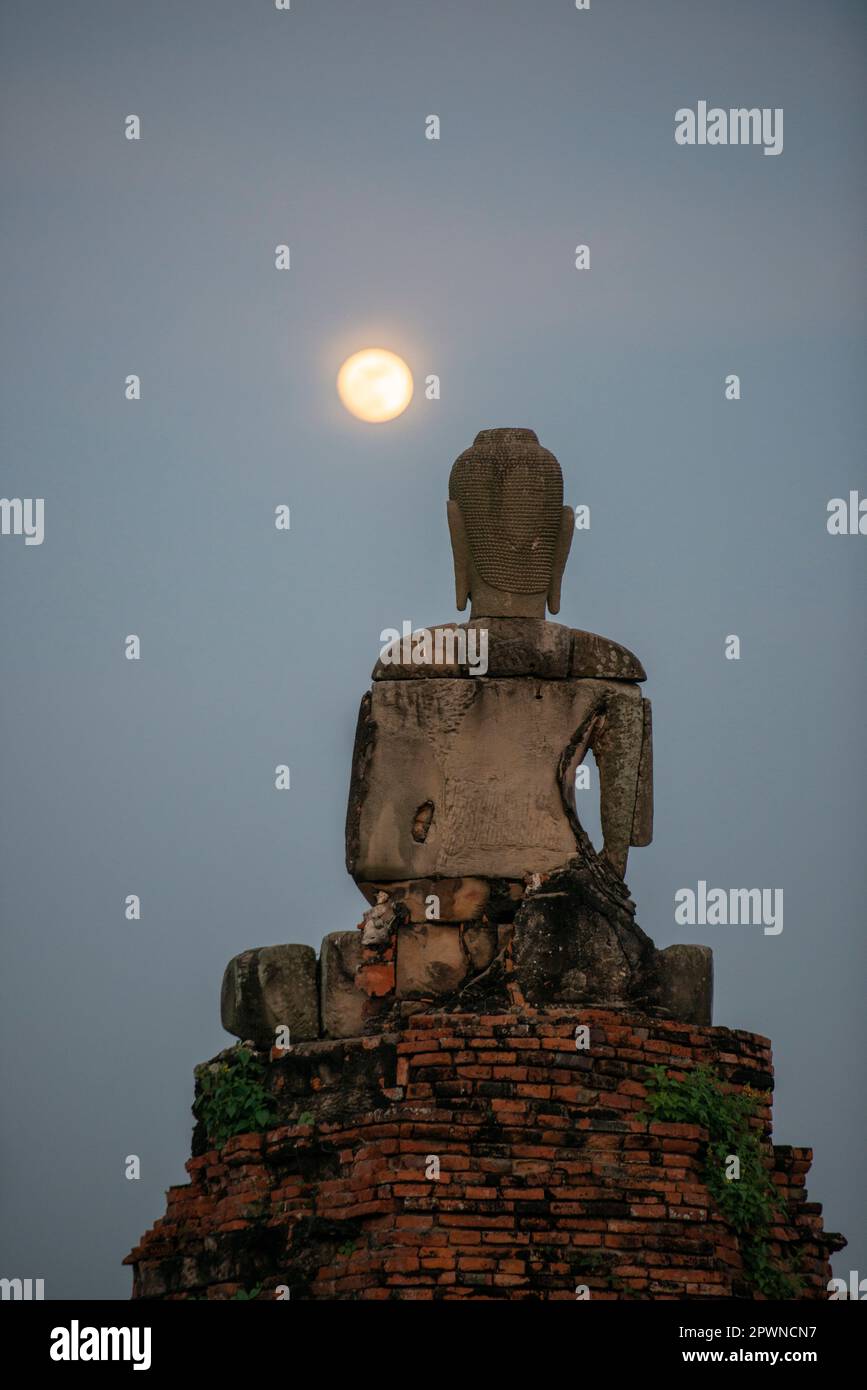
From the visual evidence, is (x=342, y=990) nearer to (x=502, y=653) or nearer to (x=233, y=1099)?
(x=233, y=1099)

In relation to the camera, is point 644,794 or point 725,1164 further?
point 644,794

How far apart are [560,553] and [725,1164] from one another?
4.93m

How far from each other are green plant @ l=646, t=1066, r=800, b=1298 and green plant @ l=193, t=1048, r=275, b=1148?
9.49 ft

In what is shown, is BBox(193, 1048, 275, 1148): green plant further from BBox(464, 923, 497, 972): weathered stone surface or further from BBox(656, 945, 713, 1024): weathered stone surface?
BBox(656, 945, 713, 1024): weathered stone surface

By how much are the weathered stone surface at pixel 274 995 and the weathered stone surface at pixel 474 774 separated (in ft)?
2.62

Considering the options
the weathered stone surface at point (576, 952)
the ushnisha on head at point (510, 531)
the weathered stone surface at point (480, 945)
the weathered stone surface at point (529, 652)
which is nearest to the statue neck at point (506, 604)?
the ushnisha on head at point (510, 531)

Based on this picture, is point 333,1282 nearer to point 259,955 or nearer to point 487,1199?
point 487,1199

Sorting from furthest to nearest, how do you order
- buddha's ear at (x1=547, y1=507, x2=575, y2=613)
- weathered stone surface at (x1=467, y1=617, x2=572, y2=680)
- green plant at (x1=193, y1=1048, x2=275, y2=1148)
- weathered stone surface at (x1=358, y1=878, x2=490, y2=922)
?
1. buddha's ear at (x1=547, y1=507, x2=575, y2=613)
2. weathered stone surface at (x1=467, y1=617, x2=572, y2=680)
3. weathered stone surface at (x1=358, y1=878, x2=490, y2=922)
4. green plant at (x1=193, y1=1048, x2=275, y2=1148)

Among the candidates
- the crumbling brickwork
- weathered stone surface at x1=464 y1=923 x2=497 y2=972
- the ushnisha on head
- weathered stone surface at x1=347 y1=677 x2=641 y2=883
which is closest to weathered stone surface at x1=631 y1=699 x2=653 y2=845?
weathered stone surface at x1=347 y1=677 x2=641 y2=883

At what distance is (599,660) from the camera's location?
22.8 metres

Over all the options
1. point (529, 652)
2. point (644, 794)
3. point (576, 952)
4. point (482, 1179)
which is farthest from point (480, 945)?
point (482, 1179)

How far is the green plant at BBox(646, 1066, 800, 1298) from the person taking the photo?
67.8ft

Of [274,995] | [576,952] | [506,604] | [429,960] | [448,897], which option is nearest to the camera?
[576,952]
